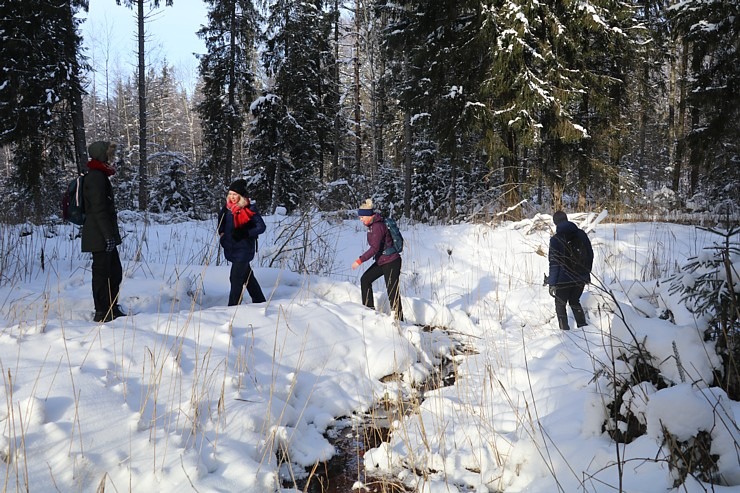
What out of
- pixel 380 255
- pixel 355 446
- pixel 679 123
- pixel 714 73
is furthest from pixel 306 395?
pixel 679 123

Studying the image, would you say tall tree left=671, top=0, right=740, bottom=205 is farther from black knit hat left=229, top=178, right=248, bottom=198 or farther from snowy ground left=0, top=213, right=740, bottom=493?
black knit hat left=229, top=178, right=248, bottom=198

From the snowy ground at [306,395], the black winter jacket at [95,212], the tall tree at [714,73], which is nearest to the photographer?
the snowy ground at [306,395]

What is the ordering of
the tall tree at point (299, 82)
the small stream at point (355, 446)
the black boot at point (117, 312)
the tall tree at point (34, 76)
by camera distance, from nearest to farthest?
the small stream at point (355, 446) < the black boot at point (117, 312) < the tall tree at point (34, 76) < the tall tree at point (299, 82)

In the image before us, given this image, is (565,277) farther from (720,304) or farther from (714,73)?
(714,73)

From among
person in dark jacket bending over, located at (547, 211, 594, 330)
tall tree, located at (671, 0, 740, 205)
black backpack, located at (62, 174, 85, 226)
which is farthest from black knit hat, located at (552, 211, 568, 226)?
tall tree, located at (671, 0, 740, 205)

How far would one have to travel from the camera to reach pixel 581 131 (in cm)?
1098

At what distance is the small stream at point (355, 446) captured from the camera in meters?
2.66

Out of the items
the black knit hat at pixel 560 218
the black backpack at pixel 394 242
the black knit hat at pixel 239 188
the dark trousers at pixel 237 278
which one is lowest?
the dark trousers at pixel 237 278

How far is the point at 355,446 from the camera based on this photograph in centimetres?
314

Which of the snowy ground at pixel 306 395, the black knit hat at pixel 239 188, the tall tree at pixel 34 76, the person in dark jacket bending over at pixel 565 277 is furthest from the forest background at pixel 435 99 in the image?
the black knit hat at pixel 239 188

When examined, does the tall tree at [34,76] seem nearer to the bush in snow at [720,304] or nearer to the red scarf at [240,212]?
the red scarf at [240,212]

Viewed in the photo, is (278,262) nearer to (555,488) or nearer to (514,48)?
(555,488)

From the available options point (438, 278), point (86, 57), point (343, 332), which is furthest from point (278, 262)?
point (86, 57)

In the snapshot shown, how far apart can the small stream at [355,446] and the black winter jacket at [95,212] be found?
286 centimetres
